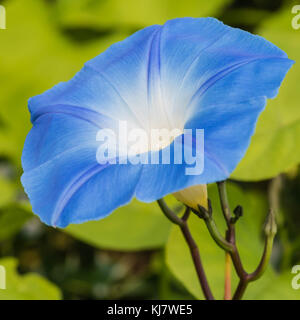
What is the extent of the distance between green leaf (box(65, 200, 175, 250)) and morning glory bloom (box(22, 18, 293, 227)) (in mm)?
474

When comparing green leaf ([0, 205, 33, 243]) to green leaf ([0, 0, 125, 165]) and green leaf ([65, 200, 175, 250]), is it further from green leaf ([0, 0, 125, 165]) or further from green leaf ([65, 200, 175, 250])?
green leaf ([0, 0, 125, 165])

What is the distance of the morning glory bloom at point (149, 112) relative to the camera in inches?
26.5

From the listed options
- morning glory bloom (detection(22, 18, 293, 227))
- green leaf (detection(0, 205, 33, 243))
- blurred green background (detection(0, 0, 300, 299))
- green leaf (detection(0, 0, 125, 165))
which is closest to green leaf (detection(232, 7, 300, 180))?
blurred green background (detection(0, 0, 300, 299))

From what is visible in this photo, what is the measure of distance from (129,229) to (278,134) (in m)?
0.44

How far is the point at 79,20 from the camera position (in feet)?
6.07

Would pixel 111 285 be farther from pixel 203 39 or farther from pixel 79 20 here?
pixel 203 39

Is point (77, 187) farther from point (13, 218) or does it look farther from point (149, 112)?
point (13, 218)

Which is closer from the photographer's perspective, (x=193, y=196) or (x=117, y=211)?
(x=193, y=196)

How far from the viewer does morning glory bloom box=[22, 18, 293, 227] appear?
2.21 ft

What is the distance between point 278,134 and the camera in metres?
1.20

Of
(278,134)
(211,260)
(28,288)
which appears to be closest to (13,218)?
(28,288)

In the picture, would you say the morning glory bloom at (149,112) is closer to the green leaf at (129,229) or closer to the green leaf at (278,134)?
the green leaf at (278,134)

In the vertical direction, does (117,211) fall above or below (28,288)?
above
